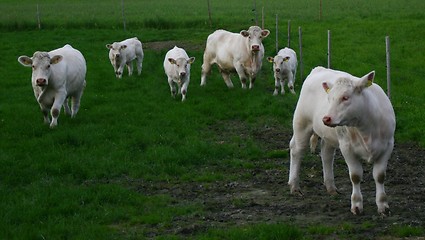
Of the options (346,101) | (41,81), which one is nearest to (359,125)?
(346,101)

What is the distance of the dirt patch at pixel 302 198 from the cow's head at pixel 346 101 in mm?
1225

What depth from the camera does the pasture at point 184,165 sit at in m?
8.64

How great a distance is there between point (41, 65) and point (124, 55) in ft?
30.2

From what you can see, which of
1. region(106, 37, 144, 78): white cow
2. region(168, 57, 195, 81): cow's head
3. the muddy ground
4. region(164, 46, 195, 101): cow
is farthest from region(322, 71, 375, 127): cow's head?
region(106, 37, 144, 78): white cow

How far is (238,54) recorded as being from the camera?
21.2 m

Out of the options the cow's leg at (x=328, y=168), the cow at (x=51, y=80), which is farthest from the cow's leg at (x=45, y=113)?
the cow's leg at (x=328, y=168)

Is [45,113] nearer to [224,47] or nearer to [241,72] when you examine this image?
[241,72]

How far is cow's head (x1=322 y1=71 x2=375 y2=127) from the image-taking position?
859cm

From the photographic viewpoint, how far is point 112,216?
9.16 meters

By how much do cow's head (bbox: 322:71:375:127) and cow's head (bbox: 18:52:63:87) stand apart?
7844 millimetres

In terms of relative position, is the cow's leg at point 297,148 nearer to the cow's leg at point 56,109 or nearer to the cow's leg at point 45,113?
the cow's leg at point 56,109

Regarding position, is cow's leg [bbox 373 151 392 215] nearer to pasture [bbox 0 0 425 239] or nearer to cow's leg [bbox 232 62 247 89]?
pasture [bbox 0 0 425 239]

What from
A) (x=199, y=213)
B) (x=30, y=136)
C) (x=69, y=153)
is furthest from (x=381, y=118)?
(x=30, y=136)

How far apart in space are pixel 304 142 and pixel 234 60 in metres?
11.4
